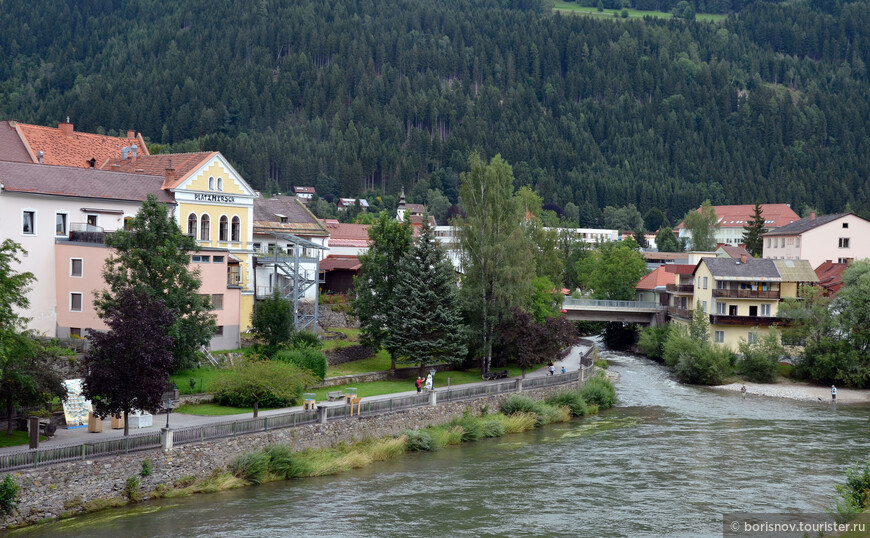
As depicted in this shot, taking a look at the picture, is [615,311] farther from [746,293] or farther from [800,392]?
[800,392]

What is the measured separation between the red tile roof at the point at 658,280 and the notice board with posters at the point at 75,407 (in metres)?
66.4

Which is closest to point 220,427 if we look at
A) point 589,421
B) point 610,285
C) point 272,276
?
point 589,421

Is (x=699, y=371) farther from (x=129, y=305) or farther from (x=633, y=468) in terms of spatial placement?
(x=129, y=305)

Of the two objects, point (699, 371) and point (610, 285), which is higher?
point (610, 285)

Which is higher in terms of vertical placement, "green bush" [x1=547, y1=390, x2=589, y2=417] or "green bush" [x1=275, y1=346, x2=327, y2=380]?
"green bush" [x1=275, y1=346, x2=327, y2=380]

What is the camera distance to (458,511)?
32.9 metres

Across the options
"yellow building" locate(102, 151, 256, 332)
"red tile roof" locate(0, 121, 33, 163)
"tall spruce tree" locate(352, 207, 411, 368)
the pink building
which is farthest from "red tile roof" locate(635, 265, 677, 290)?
"red tile roof" locate(0, 121, 33, 163)

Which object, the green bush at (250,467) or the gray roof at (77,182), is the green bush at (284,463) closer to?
the green bush at (250,467)

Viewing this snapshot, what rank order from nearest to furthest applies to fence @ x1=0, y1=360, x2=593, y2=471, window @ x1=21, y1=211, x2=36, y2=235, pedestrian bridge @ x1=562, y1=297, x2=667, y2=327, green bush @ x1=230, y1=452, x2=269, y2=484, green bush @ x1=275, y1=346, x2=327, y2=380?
fence @ x1=0, y1=360, x2=593, y2=471
green bush @ x1=230, y1=452, x2=269, y2=484
green bush @ x1=275, y1=346, x2=327, y2=380
window @ x1=21, y1=211, x2=36, y2=235
pedestrian bridge @ x1=562, y1=297, x2=667, y2=327

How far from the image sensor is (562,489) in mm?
36062

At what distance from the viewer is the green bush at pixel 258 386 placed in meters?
41.2

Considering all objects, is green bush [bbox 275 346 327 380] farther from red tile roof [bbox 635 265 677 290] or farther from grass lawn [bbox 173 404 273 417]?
red tile roof [bbox 635 265 677 290]

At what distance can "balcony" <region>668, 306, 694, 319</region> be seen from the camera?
79369 mm

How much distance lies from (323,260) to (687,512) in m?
50.8
